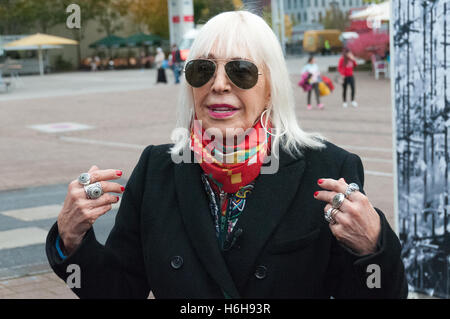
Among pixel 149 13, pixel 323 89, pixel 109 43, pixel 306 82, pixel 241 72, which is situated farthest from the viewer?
pixel 149 13

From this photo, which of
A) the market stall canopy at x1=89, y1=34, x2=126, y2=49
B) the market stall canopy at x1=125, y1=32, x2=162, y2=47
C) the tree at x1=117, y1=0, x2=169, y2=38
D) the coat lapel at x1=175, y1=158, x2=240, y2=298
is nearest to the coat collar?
the coat lapel at x1=175, y1=158, x2=240, y2=298

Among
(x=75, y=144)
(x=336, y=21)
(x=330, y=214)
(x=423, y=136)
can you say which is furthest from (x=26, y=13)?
(x=330, y=214)

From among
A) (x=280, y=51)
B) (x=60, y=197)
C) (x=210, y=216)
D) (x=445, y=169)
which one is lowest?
(x=60, y=197)

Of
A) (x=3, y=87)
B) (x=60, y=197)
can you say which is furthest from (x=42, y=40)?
(x=60, y=197)

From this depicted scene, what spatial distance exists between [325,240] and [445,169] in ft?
9.26

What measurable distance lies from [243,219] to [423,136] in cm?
292

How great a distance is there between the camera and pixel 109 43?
194ft

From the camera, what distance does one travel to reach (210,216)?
7.39 feet

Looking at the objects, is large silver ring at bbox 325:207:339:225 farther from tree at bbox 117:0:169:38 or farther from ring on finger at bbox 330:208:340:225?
tree at bbox 117:0:169:38

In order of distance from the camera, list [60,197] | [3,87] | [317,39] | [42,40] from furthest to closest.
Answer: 1. [317,39]
2. [42,40]
3. [3,87]
4. [60,197]

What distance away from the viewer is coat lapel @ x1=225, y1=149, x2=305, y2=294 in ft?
7.15

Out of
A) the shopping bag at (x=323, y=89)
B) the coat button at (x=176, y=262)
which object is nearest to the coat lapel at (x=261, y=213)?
the coat button at (x=176, y=262)

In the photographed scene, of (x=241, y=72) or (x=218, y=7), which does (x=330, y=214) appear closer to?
(x=241, y=72)
